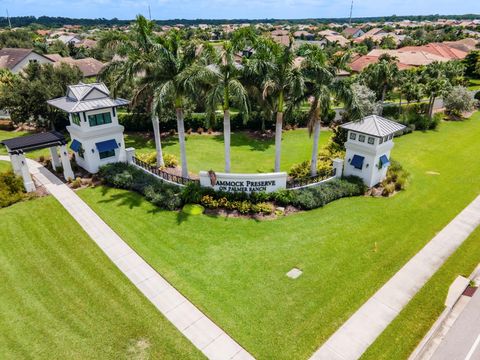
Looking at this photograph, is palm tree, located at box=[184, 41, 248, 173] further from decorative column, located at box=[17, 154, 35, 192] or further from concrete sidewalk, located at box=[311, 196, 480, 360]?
decorative column, located at box=[17, 154, 35, 192]

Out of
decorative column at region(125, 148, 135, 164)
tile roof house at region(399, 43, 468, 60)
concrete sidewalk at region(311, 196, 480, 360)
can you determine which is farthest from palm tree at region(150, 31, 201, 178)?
tile roof house at region(399, 43, 468, 60)

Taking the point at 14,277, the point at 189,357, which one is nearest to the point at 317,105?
the point at 189,357

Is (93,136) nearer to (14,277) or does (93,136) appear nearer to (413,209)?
(14,277)

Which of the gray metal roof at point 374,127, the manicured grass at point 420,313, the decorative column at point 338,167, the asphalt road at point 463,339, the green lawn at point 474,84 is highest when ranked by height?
the gray metal roof at point 374,127

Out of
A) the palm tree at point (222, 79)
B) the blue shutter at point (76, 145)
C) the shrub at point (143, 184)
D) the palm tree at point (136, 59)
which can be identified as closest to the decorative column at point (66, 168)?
the blue shutter at point (76, 145)

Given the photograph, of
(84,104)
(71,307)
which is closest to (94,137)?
(84,104)

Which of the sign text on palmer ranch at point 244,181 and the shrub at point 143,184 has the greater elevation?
the sign text on palmer ranch at point 244,181

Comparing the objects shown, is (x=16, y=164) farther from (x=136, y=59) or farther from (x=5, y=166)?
(x=136, y=59)

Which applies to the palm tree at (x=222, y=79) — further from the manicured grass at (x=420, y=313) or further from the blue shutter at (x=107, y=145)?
the manicured grass at (x=420, y=313)
